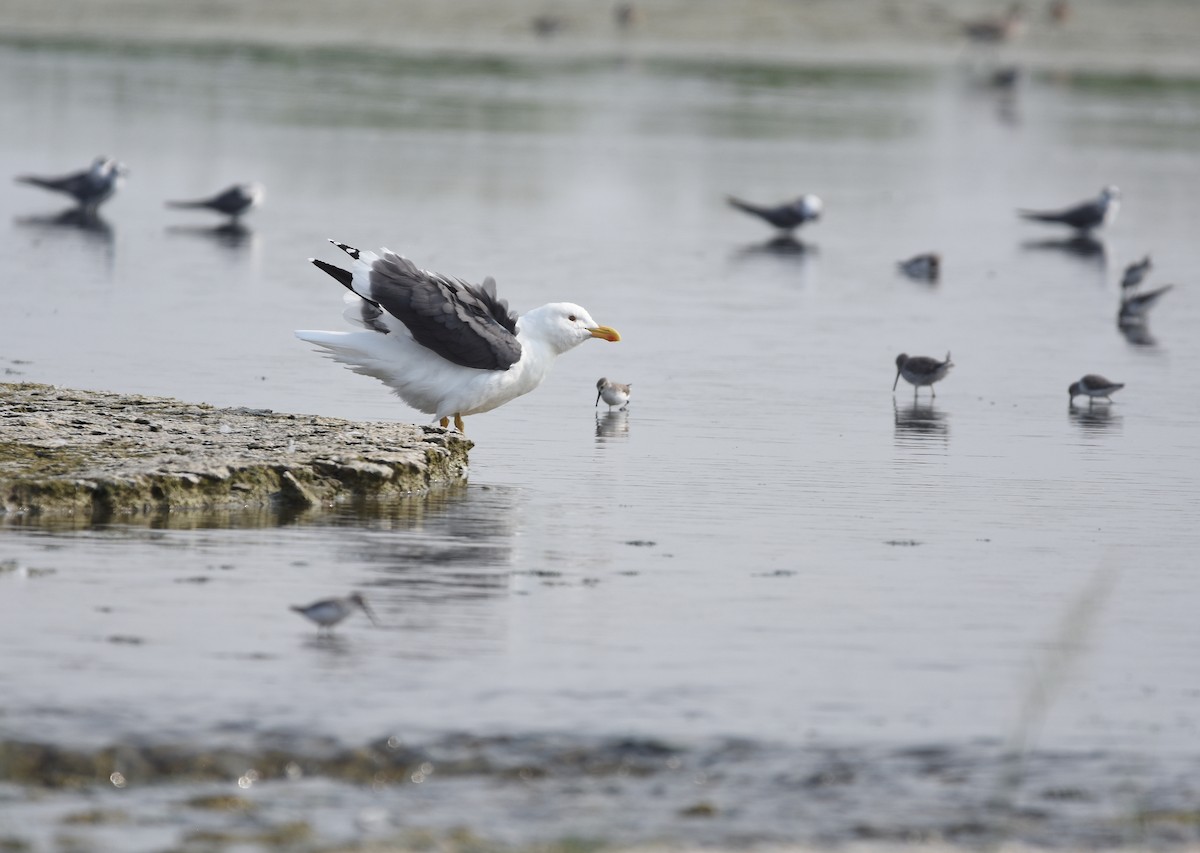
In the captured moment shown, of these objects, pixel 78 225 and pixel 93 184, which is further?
pixel 93 184

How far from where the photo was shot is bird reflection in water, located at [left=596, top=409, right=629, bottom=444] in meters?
11.7

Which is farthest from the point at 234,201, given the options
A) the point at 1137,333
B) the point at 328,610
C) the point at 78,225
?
the point at 328,610

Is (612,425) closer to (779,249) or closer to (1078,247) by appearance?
(779,249)

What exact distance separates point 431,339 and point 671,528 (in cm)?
195

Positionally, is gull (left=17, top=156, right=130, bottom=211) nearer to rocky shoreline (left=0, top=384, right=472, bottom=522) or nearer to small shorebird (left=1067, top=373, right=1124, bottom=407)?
rocky shoreline (left=0, top=384, right=472, bottom=522)

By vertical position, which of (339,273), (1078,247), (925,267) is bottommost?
(339,273)

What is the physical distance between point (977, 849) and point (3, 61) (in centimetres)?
3998

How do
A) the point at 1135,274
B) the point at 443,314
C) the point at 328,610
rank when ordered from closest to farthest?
the point at 328,610, the point at 443,314, the point at 1135,274

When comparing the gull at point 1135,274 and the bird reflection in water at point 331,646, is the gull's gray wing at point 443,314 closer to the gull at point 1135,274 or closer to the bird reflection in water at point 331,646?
the bird reflection in water at point 331,646

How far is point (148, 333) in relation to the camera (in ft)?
48.1

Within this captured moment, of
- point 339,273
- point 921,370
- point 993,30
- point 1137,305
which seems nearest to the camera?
point 339,273

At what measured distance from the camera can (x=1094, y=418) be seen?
1293 cm

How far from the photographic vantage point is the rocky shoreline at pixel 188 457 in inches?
352

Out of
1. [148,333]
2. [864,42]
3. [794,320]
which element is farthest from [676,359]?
[864,42]
